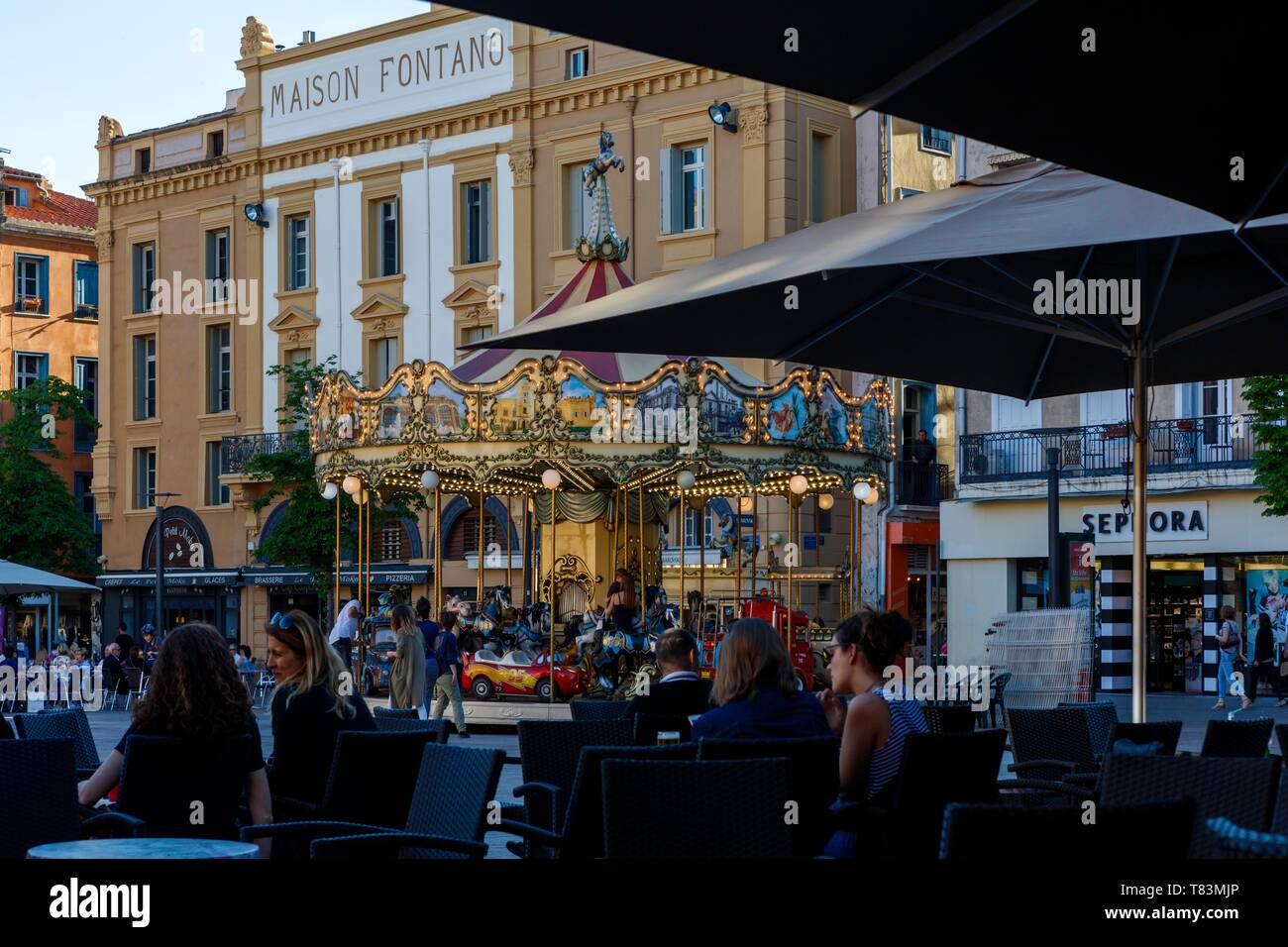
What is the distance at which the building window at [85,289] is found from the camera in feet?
203

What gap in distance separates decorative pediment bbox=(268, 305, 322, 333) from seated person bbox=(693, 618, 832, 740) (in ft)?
128

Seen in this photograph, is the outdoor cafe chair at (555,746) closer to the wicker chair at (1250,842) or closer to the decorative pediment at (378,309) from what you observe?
the wicker chair at (1250,842)

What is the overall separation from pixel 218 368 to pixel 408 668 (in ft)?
95.5

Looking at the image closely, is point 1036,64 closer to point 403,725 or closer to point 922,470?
point 403,725

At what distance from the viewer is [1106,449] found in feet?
123

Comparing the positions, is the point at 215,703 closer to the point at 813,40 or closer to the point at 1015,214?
the point at 813,40

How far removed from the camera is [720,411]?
77.8ft

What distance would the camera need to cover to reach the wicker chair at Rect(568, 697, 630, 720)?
37.0ft

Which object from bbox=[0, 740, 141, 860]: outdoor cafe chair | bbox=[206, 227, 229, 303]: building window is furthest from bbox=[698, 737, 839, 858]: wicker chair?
bbox=[206, 227, 229, 303]: building window

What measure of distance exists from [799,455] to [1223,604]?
1446 cm

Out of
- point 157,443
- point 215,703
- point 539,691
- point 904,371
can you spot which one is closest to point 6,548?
point 157,443

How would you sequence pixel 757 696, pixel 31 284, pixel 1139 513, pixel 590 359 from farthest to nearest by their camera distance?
1. pixel 31 284
2. pixel 590 359
3. pixel 1139 513
4. pixel 757 696

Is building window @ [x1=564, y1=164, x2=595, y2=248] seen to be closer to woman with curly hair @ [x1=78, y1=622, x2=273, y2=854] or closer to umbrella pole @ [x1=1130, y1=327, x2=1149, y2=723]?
umbrella pole @ [x1=1130, y1=327, x2=1149, y2=723]

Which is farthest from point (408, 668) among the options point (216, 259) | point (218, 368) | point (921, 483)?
point (216, 259)
